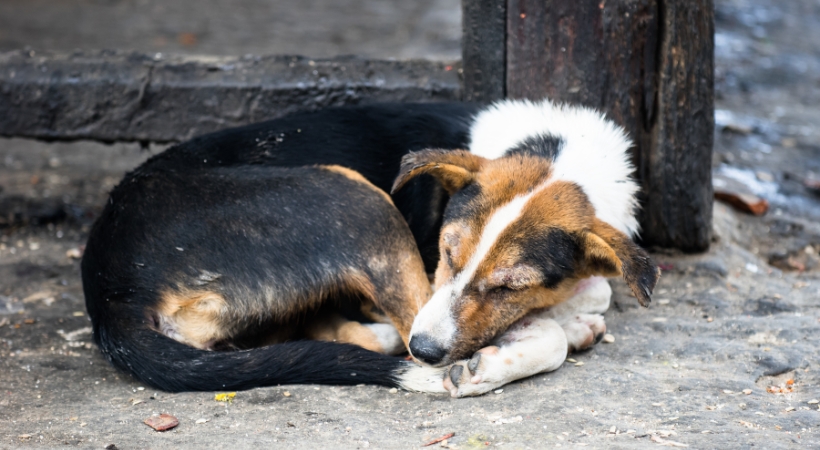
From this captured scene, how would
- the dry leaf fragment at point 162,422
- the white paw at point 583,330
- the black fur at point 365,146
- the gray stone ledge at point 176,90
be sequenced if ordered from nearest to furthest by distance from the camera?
the dry leaf fragment at point 162,422 < the white paw at point 583,330 < the black fur at point 365,146 < the gray stone ledge at point 176,90

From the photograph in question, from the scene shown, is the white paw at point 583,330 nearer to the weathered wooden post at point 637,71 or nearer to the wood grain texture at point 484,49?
the weathered wooden post at point 637,71

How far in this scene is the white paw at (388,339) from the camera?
349cm

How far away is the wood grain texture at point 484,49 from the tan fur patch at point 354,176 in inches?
41.7

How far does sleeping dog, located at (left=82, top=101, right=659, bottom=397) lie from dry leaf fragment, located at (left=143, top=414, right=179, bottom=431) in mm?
207

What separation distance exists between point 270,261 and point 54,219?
2.66 meters

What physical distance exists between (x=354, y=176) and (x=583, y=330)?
1.23m

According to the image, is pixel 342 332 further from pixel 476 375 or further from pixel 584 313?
pixel 584 313

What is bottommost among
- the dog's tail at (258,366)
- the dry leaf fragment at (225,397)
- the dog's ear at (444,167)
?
the dry leaf fragment at (225,397)

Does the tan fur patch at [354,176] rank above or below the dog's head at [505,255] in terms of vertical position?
above

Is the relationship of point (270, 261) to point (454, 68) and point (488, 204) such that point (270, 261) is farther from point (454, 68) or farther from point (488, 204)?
point (454, 68)

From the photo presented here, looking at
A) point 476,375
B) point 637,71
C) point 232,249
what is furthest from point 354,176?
point 637,71

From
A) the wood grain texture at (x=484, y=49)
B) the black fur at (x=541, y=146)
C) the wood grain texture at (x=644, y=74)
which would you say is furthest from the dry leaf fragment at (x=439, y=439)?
the wood grain texture at (x=484, y=49)

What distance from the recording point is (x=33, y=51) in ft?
16.4

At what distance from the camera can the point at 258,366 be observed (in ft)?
9.82
